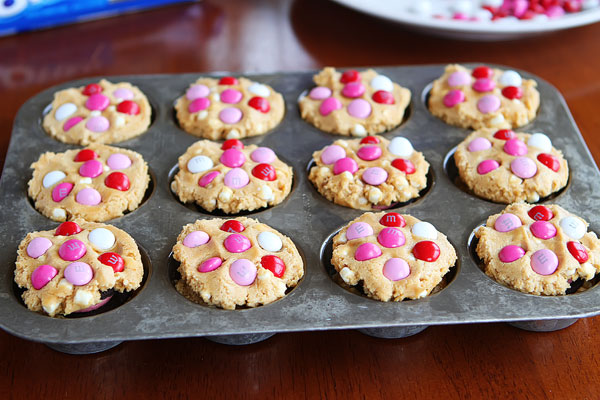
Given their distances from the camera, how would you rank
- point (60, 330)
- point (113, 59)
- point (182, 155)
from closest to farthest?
1. point (60, 330)
2. point (182, 155)
3. point (113, 59)

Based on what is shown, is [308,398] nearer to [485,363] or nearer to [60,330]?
[485,363]

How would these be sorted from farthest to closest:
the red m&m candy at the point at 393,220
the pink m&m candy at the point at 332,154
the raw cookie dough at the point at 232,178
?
the pink m&m candy at the point at 332,154
the raw cookie dough at the point at 232,178
the red m&m candy at the point at 393,220

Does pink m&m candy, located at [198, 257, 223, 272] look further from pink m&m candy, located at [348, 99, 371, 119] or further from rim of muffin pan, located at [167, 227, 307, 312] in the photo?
pink m&m candy, located at [348, 99, 371, 119]

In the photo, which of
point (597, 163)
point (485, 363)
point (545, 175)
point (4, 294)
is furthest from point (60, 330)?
point (597, 163)

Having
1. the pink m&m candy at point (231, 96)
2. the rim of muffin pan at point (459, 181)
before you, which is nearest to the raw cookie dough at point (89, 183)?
the pink m&m candy at point (231, 96)

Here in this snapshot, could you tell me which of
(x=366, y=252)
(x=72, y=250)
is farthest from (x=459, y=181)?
(x=72, y=250)

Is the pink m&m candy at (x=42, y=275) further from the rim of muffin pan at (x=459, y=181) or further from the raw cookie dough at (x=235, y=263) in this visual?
the rim of muffin pan at (x=459, y=181)
